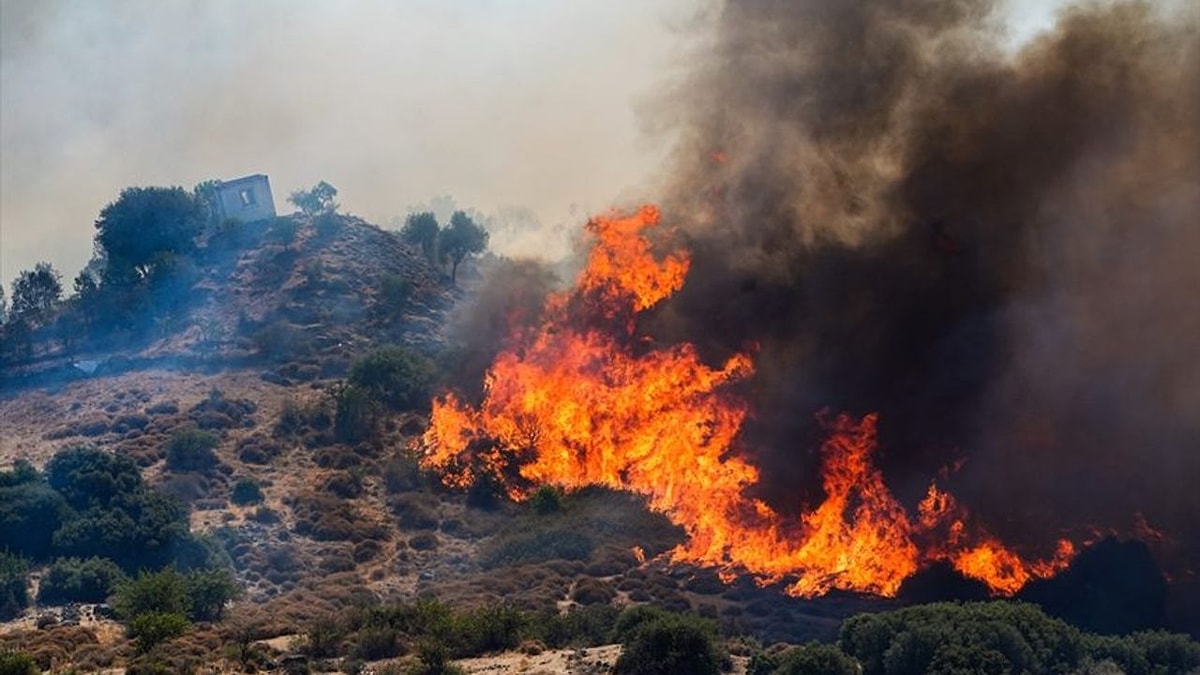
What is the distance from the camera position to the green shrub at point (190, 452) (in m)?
72.9

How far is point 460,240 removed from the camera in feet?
370

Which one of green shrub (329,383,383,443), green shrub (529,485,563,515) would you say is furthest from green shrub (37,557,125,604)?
green shrub (329,383,383,443)

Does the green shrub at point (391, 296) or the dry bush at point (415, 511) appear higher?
the green shrub at point (391, 296)

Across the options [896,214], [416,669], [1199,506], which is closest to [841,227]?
[896,214]

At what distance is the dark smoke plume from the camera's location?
143 ft

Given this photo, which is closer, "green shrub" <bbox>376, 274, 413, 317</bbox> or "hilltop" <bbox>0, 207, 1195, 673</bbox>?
"hilltop" <bbox>0, 207, 1195, 673</bbox>

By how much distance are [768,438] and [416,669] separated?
17712 millimetres

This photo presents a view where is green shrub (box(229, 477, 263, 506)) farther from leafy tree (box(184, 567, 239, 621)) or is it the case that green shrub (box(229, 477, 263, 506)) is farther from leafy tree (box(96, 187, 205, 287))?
leafy tree (box(96, 187, 205, 287))

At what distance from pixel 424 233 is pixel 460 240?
1004 cm

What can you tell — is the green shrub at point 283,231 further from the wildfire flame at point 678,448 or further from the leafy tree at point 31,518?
the wildfire flame at point 678,448

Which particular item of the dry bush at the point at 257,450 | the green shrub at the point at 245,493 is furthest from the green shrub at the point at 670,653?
the dry bush at the point at 257,450

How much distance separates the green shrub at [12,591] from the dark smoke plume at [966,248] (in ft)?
103

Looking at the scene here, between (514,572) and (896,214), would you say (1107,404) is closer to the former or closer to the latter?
(896,214)

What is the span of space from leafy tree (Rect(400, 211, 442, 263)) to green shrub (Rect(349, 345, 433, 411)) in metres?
37.7
